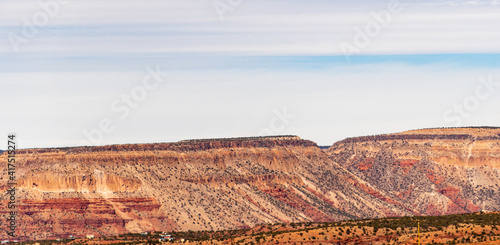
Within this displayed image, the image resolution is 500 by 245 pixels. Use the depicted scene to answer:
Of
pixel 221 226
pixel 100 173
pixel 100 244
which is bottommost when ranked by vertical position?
pixel 100 244

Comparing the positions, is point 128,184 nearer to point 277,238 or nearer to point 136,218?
point 136,218

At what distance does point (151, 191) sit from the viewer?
7372 inches

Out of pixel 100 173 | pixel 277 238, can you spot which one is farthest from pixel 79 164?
pixel 277 238

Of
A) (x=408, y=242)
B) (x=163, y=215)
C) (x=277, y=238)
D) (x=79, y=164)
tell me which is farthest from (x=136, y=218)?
(x=408, y=242)

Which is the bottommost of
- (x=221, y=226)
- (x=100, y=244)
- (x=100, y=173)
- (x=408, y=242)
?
(x=408, y=242)

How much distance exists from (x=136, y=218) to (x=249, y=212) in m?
24.2

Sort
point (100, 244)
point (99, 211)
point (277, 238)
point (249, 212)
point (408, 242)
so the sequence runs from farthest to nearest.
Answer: point (249, 212)
point (99, 211)
point (100, 244)
point (277, 238)
point (408, 242)

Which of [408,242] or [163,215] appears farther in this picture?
[163,215]

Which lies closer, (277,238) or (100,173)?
(277,238)

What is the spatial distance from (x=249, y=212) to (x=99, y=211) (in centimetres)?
2995

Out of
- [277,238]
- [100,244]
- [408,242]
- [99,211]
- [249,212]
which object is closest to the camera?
[408,242]

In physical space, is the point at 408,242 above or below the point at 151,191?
below

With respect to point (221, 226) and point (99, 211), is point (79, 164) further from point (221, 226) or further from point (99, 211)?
point (221, 226)

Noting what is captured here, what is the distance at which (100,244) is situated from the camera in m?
126
